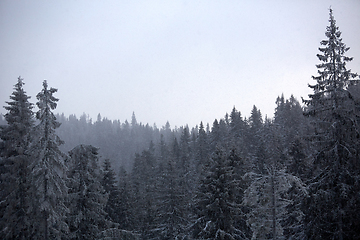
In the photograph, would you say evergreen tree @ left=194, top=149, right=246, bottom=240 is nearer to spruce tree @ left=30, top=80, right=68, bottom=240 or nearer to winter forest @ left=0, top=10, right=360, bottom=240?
winter forest @ left=0, top=10, right=360, bottom=240

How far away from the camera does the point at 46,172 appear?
1512cm

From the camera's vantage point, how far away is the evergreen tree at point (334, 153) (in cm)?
1398

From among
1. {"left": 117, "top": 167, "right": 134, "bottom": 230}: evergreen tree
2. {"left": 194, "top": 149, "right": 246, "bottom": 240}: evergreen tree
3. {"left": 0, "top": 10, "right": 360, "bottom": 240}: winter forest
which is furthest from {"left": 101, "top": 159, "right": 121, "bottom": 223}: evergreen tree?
{"left": 194, "top": 149, "right": 246, "bottom": 240}: evergreen tree

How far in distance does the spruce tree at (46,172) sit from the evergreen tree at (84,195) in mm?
1262

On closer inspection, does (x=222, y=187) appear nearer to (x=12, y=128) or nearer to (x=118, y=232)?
(x=118, y=232)

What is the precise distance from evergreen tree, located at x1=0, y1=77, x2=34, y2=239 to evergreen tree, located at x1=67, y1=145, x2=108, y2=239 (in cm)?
287

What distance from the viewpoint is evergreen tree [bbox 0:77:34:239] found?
51.1 feet

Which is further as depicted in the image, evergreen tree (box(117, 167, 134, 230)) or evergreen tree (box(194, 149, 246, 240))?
evergreen tree (box(117, 167, 134, 230))

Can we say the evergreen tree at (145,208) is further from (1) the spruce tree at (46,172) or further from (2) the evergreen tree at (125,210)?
(1) the spruce tree at (46,172)

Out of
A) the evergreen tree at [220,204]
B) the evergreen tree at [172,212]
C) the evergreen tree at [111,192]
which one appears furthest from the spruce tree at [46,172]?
the evergreen tree at [172,212]

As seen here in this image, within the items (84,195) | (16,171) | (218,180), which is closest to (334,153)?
(218,180)

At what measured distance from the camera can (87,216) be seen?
17.3m

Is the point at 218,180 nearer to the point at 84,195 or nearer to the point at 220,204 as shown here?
the point at 220,204

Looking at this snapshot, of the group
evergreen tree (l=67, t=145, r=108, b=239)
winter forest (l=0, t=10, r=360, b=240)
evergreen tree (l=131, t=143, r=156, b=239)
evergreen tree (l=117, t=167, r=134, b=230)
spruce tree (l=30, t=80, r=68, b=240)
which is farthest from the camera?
evergreen tree (l=131, t=143, r=156, b=239)
